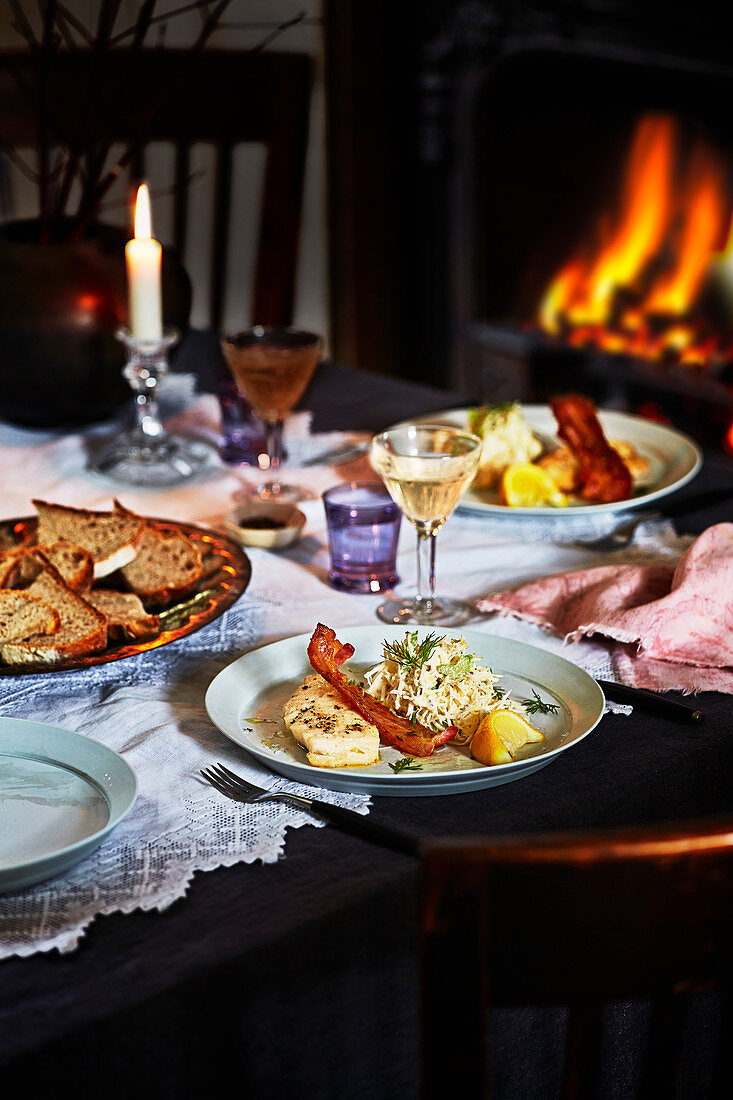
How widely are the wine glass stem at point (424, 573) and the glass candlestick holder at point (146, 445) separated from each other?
48cm

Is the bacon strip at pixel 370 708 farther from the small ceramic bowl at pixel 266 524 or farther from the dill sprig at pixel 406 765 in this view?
the small ceramic bowl at pixel 266 524

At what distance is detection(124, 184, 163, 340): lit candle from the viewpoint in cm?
149

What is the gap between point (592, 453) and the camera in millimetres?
1383

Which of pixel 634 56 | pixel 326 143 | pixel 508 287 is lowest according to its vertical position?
pixel 508 287

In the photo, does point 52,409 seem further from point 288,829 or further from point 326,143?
point 326,143

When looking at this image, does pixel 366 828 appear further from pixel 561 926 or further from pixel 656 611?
pixel 656 611

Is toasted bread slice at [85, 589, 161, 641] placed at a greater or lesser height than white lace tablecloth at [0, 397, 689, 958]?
greater

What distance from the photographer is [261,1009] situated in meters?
0.68

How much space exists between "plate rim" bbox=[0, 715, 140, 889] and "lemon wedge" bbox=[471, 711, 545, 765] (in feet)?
A: 0.78

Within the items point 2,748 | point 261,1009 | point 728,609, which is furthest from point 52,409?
point 261,1009

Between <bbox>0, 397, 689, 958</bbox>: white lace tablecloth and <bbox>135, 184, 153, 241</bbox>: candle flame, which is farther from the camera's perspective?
<bbox>135, 184, 153, 241</bbox>: candle flame

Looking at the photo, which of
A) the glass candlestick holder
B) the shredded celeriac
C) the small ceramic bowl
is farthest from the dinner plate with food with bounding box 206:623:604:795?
the glass candlestick holder

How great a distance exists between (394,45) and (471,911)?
124 inches

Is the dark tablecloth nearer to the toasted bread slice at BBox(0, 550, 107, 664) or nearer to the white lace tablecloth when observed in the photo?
the white lace tablecloth
